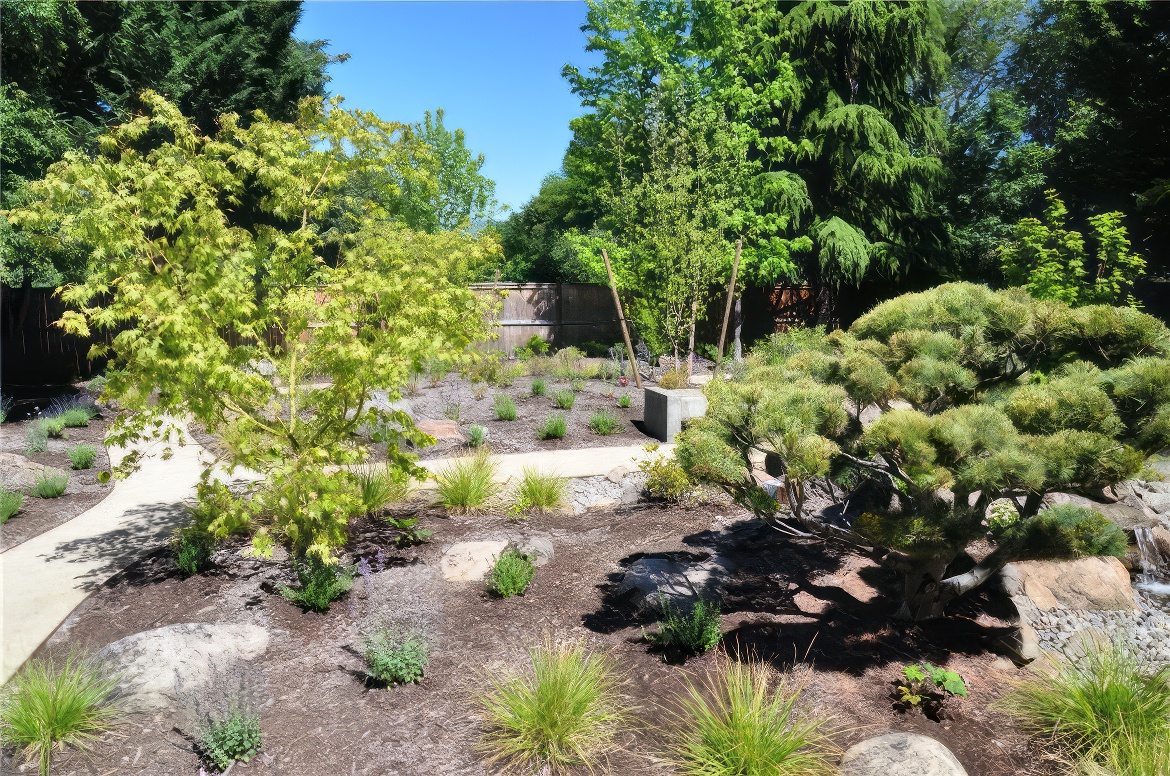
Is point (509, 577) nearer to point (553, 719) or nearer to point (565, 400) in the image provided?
point (553, 719)

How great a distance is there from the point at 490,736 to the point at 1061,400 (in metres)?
3.34

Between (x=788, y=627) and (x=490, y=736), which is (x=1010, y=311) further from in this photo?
(x=490, y=736)

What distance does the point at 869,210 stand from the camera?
704 inches

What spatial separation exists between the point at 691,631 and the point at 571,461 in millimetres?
4360

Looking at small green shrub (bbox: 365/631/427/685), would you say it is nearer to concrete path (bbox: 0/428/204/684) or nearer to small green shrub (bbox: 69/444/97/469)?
concrete path (bbox: 0/428/204/684)

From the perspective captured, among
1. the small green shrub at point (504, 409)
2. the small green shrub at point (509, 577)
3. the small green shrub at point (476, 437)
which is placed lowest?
the small green shrub at point (509, 577)

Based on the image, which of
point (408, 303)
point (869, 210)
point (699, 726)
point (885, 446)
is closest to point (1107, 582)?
point (885, 446)

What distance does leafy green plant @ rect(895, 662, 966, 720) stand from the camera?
12.5 ft

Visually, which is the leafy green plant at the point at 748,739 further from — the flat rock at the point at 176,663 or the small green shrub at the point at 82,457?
the small green shrub at the point at 82,457

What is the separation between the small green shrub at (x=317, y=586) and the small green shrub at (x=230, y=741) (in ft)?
4.28

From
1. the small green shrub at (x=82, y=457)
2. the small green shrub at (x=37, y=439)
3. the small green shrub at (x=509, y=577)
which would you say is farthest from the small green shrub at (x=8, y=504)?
the small green shrub at (x=509, y=577)

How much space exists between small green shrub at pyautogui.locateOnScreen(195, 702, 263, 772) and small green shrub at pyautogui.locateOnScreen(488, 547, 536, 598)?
1.86 metres

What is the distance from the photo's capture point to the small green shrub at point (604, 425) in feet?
33.0

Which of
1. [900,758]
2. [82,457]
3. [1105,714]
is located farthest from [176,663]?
[82,457]
